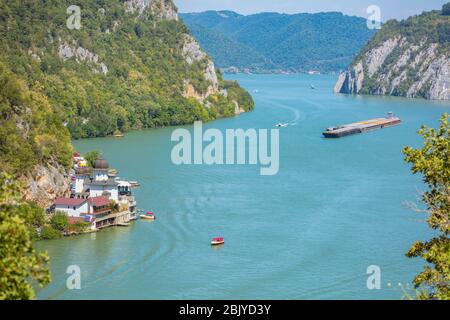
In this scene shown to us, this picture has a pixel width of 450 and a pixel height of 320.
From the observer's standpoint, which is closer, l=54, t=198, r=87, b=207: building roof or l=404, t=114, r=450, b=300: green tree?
l=404, t=114, r=450, b=300: green tree

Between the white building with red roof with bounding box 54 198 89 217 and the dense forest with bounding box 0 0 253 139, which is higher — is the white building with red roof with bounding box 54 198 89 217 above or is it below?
below

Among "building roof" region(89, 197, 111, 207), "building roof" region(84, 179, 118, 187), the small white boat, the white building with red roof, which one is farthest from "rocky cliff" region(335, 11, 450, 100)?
→ the white building with red roof

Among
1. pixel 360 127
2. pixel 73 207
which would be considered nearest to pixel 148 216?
pixel 73 207

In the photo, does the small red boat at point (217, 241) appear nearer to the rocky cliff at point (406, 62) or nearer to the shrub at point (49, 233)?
the shrub at point (49, 233)

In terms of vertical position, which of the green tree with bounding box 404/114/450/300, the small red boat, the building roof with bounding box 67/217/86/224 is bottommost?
the small red boat

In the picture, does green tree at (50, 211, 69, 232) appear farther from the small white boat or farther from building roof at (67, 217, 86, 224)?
the small white boat

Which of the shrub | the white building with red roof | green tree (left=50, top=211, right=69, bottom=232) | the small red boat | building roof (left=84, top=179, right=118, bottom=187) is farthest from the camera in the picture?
building roof (left=84, top=179, right=118, bottom=187)
